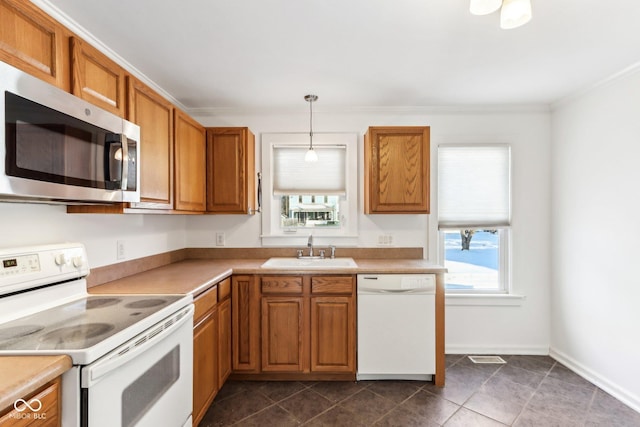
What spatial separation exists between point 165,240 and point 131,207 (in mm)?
1130

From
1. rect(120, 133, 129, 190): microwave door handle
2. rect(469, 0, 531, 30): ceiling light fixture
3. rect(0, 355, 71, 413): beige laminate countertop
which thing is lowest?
rect(0, 355, 71, 413): beige laminate countertop

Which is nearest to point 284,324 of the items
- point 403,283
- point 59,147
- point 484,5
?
point 403,283

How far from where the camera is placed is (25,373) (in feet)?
2.98

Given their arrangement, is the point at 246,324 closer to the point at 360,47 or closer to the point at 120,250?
the point at 120,250

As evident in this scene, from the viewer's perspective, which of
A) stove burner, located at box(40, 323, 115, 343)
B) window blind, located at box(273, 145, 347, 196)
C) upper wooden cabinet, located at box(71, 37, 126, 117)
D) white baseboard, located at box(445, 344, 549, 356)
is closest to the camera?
stove burner, located at box(40, 323, 115, 343)

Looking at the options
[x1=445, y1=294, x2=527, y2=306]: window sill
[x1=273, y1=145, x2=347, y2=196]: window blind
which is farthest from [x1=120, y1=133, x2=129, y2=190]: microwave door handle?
[x1=445, y1=294, x2=527, y2=306]: window sill

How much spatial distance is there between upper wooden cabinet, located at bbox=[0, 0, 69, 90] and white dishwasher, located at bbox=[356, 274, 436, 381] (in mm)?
2138

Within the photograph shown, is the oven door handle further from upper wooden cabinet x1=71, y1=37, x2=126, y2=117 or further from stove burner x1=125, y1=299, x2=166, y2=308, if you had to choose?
upper wooden cabinet x1=71, y1=37, x2=126, y2=117

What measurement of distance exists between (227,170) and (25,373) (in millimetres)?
2090

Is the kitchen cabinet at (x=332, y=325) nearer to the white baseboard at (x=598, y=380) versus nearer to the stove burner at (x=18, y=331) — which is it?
the stove burner at (x=18, y=331)

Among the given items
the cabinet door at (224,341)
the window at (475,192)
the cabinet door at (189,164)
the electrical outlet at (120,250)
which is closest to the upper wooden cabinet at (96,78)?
the cabinet door at (189,164)

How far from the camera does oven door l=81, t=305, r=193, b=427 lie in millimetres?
1078

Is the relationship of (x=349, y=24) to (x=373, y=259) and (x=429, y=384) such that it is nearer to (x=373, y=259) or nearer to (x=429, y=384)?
(x=373, y=259)

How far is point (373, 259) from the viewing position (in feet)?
10.3
